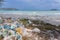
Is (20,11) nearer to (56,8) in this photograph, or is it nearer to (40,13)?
(40,13)

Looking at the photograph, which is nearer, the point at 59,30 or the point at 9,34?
the point at 9,34

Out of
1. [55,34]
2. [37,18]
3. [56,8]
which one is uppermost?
[56,8]

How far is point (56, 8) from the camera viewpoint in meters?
1.39

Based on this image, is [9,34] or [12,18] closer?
[9,34]

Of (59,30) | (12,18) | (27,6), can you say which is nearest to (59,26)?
(59,30)

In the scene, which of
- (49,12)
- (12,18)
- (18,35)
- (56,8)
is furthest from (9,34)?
(56,8)

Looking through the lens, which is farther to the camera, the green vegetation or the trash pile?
the green vegetation

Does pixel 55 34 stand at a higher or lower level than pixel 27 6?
lower

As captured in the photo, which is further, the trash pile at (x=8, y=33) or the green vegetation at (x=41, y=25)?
the green vegetation at (x=41, y=25)

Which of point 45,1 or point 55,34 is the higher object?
point 45,1

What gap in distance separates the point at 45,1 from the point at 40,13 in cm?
20

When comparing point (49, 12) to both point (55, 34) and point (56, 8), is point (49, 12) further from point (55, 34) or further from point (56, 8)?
point (55, 34)

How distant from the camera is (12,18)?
4.55 ft

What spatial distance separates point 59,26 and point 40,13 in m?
0.29
